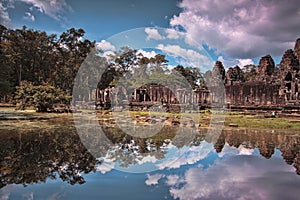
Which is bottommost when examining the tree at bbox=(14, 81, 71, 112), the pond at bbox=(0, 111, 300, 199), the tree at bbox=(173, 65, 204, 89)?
the pond at bbox=(0, 111, 300, 199)

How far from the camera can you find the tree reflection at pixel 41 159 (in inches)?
237

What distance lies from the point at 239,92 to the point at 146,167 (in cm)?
2509

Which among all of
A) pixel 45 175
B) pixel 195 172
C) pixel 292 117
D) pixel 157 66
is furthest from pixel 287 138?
pixel 157 66

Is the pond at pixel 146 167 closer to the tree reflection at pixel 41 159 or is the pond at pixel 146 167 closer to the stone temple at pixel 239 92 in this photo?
the tree reflection at pixel 41 159

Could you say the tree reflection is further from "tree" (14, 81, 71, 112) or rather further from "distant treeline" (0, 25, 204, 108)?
"distant treeline" (0, 25, 204, 108)

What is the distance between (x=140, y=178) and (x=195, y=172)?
Answer: 4.67 feet

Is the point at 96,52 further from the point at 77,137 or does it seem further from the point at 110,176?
the point at 110,176

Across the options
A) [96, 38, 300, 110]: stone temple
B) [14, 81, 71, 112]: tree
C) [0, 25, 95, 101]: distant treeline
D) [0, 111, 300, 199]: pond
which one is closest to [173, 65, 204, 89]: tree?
[96, 38, 300, 110]: stone temple

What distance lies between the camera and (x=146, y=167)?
7.30 metres

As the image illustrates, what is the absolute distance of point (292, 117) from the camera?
730 inches

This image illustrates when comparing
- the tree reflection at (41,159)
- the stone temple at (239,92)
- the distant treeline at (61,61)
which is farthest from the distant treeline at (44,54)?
the tree reflection at (41,159)

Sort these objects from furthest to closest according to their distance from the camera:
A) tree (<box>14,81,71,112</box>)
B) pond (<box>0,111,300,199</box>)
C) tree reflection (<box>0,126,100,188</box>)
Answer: tree (<box>14,81,71,112</box>)
tree reflection (<box>0,126,100,188</box>)
pond (<box>0,111,300,199</box>)

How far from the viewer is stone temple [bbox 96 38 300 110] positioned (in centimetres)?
2681

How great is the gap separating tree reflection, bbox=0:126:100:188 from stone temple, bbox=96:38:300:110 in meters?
17.6
